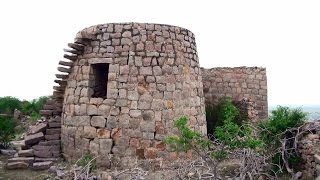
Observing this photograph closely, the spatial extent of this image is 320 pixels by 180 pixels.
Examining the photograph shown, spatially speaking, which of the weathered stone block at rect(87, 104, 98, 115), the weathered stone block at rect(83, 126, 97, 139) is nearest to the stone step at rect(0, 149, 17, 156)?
the weathered stone block at rect(83, 126, 97, 139)

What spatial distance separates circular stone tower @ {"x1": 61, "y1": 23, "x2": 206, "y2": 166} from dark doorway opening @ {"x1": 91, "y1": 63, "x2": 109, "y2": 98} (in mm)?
22

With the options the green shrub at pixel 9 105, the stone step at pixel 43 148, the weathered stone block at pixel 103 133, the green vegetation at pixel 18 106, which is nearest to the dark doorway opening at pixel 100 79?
the weathered stone block at pixel 103 133

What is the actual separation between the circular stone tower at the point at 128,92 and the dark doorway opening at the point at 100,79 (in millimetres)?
22

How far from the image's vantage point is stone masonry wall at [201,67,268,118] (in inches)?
456

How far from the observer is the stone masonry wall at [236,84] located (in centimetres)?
1157

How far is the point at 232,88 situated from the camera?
11.6 m

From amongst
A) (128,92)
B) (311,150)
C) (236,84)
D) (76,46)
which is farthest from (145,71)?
(236,84)

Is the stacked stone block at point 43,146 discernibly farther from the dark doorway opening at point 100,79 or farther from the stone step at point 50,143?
the dark doorway opening at point 100,79

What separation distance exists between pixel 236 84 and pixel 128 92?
15.5ft

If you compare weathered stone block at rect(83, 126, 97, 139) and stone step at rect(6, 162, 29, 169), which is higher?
weathered stone block at rect(83, 126, 97, 139)

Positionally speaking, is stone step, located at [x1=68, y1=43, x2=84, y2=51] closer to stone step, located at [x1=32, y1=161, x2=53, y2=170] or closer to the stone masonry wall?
stone step, located at [x1=32, y1=161, x2=53, y2=170]

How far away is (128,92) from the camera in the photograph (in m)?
7.97

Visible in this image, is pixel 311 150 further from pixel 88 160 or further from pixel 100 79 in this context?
pixel 100 79

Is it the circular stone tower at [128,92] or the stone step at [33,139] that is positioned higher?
the circular stone tower at [128,92]
